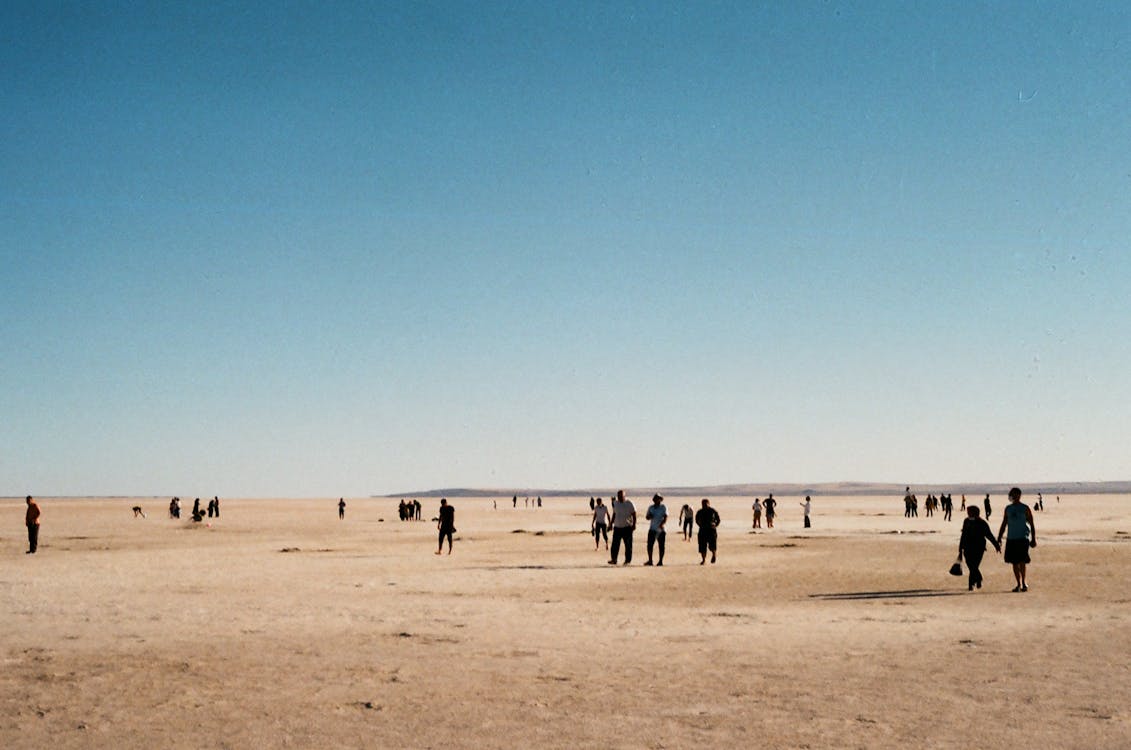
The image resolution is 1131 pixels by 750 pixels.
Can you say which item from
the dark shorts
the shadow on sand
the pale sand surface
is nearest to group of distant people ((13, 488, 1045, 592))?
the dark shorts

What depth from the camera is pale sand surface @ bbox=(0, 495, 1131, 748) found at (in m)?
7.97

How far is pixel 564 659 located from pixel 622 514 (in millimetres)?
14534

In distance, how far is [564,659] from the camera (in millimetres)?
11328

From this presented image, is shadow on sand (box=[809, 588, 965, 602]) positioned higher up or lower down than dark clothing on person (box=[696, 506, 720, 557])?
lower down

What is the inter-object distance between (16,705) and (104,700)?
72 cm

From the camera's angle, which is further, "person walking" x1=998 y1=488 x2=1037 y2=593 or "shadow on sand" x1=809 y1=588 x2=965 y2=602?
"person walking" x1=998 y1=488 x2=1037 y2=593

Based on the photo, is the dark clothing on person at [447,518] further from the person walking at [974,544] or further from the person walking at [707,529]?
the person walking at [974,544]

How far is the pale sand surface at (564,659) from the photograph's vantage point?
7.97 meters

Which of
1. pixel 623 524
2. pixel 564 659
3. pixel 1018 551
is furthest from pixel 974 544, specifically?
pixel 564 659

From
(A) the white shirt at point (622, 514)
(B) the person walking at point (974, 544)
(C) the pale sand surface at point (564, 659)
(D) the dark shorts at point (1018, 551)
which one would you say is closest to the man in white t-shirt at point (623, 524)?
(A) the white shirt at point (622, 514)

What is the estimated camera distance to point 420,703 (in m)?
9.03

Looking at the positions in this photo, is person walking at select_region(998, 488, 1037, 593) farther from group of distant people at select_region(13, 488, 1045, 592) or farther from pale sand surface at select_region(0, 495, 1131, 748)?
pale sand surface at select_region(0, 495, 1131, 748)

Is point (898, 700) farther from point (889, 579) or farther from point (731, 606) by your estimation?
point (889, 579)

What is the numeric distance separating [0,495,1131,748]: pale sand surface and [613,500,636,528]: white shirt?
2.24m
